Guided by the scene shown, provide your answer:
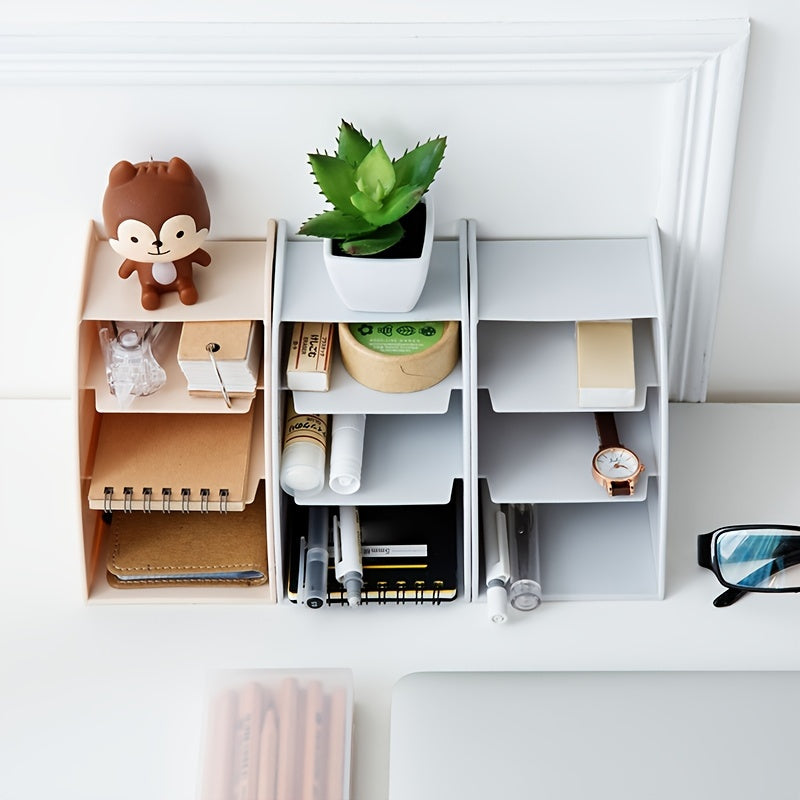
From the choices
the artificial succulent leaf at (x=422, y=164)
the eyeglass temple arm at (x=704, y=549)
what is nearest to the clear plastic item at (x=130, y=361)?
the artificial succulent leaf at (x=422, y=164)

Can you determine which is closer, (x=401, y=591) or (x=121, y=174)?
(x=121, y=174)

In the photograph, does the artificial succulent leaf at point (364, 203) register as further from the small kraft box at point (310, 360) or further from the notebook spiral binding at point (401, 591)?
the notebook spiral binding at point (401, 591)

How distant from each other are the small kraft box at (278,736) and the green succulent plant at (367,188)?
17.8 inches

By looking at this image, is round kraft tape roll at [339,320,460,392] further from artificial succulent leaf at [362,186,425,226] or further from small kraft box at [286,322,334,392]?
artificial succulent leaf at [362,186,425,226]

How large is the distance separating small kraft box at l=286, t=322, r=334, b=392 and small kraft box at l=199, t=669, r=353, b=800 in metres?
0.30

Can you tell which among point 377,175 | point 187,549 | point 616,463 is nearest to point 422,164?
point 377,175

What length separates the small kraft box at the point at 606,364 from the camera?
1.16 metres

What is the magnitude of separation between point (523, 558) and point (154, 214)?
56 centimetres

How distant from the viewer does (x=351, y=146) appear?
109 centimetres

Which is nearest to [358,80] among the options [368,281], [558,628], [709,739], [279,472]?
[368,281]

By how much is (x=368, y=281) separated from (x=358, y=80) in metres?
0.21

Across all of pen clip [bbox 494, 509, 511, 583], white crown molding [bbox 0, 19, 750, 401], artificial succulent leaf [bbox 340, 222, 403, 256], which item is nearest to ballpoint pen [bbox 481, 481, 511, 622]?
pen clip [bbox 494, 509, 511, 583]

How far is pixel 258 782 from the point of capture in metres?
1.06

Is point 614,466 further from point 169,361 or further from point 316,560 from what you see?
point 169,361
